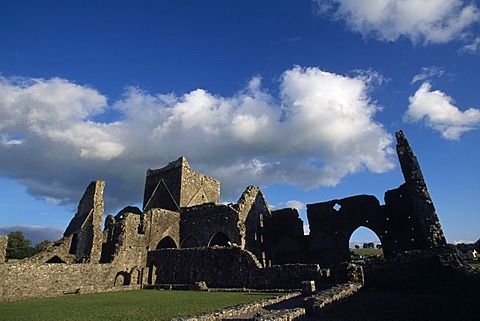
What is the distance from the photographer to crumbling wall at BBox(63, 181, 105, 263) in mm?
25641

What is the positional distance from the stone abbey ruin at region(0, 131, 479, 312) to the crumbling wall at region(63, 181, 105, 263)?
0.31ft

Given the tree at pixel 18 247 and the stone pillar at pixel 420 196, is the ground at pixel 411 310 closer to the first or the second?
the stone pillar at pixel 420 196

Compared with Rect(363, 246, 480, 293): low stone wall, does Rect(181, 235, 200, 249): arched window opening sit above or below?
above

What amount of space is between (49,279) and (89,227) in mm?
8929

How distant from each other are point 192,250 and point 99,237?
32.6 ft

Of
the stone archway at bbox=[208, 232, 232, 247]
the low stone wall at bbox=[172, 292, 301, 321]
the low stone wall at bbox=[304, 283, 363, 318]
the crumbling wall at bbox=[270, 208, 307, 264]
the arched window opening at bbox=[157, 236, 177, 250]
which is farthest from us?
the crumbling wall at bbox=[270, 208, 307, 264]

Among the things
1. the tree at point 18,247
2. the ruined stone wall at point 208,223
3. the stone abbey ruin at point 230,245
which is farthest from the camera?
the tree at point 18,247

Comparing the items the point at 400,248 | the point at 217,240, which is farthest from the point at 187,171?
the point at 400,248

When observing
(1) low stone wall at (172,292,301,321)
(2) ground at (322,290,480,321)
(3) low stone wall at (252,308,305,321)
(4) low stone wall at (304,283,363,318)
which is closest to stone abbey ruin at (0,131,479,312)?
(2) ground at (322,290,480,321)

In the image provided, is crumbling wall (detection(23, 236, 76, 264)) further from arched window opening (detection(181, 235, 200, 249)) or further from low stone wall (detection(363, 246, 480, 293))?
low stone wall (detection(363, 246, 480, 293))

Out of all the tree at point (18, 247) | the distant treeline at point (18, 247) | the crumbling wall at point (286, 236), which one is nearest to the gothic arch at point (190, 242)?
the crumbling wall at point (286, 236)

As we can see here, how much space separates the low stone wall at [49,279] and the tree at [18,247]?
3000cm

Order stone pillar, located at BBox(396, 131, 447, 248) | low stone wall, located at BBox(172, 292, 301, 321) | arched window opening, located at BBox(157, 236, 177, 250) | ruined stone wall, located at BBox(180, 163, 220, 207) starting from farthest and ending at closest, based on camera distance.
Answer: ruined stone wall, located at BBox(180, 163, 220, 207), arched window opening, located at BBox(157, 236, 177, 250), stone pillar, located at BBox(396, 131, 447, 248), low stone wall, located at BBox(172, 292, 301, 321)

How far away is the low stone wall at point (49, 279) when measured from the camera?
54.3 feet
